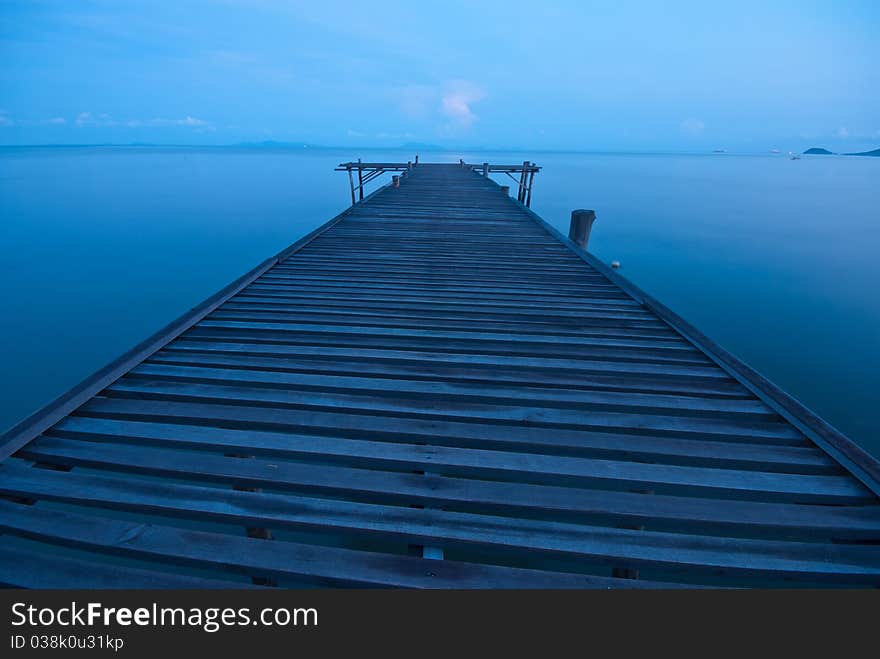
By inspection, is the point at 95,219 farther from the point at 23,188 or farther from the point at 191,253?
the point at 23,188

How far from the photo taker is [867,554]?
2.13 metres

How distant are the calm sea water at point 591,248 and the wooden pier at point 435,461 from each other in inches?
261

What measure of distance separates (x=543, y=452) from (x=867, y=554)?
5.44ft

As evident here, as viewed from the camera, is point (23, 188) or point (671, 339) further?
point (23, 188)

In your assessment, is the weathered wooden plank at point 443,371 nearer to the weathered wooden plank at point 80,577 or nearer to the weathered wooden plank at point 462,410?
the weathered wooden plank at point 462,410

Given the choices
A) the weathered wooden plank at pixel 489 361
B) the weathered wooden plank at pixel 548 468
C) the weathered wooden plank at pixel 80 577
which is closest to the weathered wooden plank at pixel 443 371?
the weathered wooden plank at pixel 489 361

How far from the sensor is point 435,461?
8.79ft

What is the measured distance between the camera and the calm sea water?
10.1 meters

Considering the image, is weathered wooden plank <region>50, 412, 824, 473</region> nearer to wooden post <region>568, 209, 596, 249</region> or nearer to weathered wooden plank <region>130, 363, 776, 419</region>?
weathered wooden plank <region>130, 363, 776, 419</region>

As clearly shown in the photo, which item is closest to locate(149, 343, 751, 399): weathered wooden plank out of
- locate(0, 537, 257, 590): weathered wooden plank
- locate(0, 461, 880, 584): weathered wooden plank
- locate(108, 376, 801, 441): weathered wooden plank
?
locate(108, 376, 801, 441): weathered wooden plank

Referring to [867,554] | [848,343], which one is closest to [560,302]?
[867,554]

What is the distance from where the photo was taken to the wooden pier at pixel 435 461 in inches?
83.2

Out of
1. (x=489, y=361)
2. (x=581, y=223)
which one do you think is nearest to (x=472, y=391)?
(x=489, y=361)

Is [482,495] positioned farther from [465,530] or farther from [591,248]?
[591,248]
